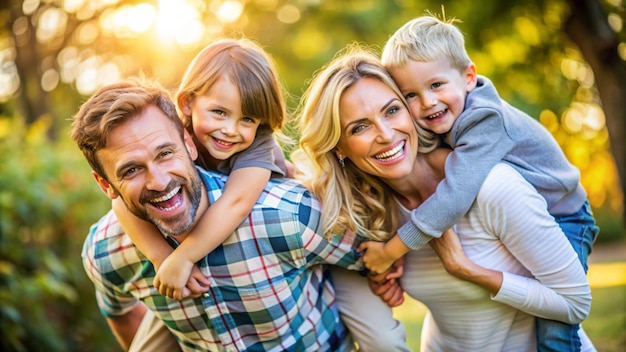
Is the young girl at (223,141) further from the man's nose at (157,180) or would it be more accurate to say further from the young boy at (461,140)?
the young boy at (461,140)

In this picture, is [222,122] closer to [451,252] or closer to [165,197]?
[165,197]

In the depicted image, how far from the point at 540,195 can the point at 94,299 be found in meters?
4.68

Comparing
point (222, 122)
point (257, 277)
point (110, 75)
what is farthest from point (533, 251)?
point (110, 75)

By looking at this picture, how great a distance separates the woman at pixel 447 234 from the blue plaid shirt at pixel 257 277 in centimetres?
13

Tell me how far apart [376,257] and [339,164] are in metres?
0.49

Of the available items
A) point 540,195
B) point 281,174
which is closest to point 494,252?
point 540,195

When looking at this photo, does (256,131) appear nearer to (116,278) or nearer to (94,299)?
(116,278)

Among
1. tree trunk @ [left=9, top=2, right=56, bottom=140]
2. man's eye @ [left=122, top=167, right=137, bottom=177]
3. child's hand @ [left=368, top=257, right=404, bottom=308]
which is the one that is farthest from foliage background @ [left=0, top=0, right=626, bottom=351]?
child's hand @ [left=368, top=257, right=404, bottom=308]

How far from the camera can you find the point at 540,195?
112 inches

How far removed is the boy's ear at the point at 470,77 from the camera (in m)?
3.16

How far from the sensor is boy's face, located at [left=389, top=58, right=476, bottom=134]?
9.95 feet

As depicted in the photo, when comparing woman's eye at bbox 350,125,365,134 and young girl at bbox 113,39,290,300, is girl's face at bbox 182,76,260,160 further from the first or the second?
woman's eye at bbox 350,125,365,134

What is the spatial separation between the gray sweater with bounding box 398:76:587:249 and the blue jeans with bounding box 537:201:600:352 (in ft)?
0.20

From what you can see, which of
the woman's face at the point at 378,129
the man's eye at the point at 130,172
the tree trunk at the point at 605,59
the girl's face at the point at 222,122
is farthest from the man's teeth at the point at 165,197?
the tree trunk at the point at 605,59
